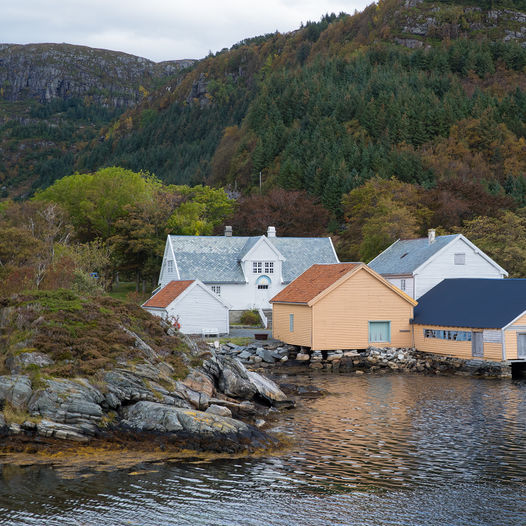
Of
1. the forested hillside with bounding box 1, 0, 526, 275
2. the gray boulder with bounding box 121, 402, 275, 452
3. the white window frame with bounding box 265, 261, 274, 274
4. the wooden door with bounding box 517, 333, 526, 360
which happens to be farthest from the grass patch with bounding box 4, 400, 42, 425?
the forested hillside with bounding box 1, 0, 526, 275

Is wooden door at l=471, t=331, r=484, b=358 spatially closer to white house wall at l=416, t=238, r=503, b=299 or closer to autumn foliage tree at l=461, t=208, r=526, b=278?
white house wall at l=416, t=238, r=503, b=299

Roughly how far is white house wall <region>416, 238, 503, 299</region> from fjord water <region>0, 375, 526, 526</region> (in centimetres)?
2608

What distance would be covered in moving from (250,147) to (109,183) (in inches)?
2097

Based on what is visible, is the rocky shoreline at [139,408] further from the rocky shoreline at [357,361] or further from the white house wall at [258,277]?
the white house wall at [258,277]

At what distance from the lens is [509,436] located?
24625mm

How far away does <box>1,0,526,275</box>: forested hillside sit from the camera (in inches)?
2943

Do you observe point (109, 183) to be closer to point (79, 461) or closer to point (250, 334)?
point (250, 334)

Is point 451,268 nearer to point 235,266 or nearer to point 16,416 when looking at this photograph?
point 235,266

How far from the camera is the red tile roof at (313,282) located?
45469 mm

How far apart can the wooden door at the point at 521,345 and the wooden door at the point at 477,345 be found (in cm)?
209

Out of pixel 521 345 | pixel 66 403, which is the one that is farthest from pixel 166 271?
pixel 66 403

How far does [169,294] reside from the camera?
51125 mm

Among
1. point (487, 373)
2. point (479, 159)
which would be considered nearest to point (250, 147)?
point (479, 159)

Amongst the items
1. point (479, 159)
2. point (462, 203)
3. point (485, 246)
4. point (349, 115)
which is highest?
point (349, 115)
